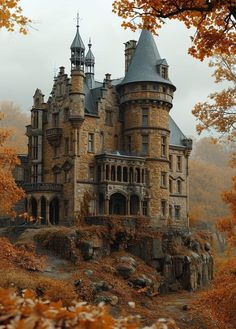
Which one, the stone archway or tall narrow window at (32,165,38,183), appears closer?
the stone archway

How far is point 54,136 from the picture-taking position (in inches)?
1794

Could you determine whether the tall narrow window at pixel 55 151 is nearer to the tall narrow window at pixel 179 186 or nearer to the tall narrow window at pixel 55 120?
the tall narrow window at pixel 55 120

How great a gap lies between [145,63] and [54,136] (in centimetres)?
1110

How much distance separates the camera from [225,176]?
92.4 meters

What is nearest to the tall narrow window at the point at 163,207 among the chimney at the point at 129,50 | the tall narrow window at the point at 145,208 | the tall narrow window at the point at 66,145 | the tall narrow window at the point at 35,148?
the tall narrow window at the point at 145,208

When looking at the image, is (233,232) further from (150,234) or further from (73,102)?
(73,102)

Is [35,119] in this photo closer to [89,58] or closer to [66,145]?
[66,145]

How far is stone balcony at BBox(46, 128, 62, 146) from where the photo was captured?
45438mm

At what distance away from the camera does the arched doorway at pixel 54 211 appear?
1734 inches

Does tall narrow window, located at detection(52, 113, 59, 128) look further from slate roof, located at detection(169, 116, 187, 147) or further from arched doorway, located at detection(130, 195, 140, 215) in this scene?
slate roof, located at detection(169, 116, 187, 147)

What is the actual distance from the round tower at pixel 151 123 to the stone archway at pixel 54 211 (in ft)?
26.5

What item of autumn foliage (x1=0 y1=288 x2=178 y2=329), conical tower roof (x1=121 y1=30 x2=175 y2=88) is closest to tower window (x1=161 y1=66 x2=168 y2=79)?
conical tower roof (x1=121 y1=30 x2=175 y2=88)

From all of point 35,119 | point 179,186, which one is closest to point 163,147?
point 179,186

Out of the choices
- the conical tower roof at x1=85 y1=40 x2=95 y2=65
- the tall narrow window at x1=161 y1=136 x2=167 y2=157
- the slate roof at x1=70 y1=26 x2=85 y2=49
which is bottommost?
the tall narrow window at x1=161 y1=136 x2=167 y2=157
